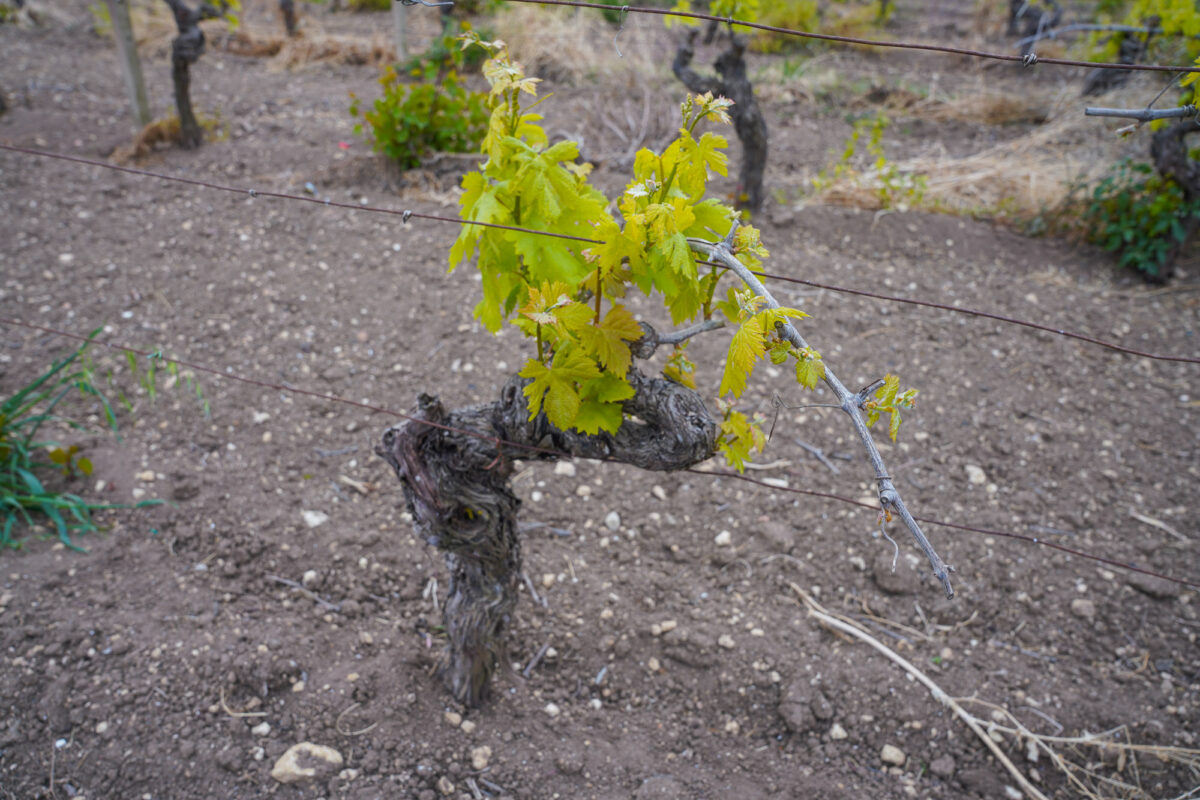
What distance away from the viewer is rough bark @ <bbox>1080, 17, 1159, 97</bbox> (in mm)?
4907

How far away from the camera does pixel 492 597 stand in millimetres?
2172

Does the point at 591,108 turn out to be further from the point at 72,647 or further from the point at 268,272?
the point at 72,647

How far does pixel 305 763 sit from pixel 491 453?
1101mm

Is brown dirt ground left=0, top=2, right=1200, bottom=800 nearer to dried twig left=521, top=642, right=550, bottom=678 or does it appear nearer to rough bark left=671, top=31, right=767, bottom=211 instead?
dried twig left=521, top=642, right=550, bottom=678

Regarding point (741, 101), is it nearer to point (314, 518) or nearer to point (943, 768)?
point (314, 518)

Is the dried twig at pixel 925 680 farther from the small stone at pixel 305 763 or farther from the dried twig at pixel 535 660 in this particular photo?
the small stone at pixel 305 763

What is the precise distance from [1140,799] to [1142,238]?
Answer: 3.51m

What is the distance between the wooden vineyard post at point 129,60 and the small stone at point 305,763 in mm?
4700

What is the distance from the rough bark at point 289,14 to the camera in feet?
23.5

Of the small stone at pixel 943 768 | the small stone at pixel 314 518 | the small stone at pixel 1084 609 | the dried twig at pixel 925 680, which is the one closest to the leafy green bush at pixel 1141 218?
the small stone at pixel 1084 609

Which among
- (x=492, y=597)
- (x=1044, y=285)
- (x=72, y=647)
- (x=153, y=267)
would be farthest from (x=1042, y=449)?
(x=153, y=267)

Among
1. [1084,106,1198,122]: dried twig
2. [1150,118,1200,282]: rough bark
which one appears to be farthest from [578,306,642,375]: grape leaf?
[1150,118,1200,282]: rough bark

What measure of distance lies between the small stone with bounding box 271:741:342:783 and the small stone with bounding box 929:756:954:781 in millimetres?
1803

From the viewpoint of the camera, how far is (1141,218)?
171 inches
